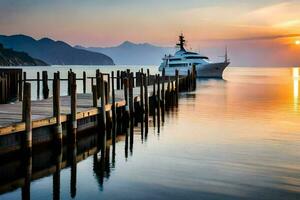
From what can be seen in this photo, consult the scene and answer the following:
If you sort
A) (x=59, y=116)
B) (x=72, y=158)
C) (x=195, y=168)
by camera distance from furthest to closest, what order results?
1. (x=59, y=116)
2. (x=72, y=158)
3. (x=195, y=168)

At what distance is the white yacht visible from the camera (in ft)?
318

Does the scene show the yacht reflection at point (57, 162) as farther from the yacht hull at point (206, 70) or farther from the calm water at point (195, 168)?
the yacht hull at point (206, 70)

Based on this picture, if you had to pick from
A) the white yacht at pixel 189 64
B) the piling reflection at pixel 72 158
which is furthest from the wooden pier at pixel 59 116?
the white yacht at pixel 189 64

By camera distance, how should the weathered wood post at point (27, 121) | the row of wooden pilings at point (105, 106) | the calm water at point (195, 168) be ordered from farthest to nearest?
the row of wooden pilings at point (105, 106) < the weathered wood post at point (27, 121) < the calm water at point (195, 168)

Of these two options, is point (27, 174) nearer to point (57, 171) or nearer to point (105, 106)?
point (57, 171)

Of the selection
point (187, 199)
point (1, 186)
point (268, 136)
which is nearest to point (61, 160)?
point (1, 186)

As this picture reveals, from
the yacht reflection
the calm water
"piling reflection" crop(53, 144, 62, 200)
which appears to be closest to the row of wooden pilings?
"piling reflection" crop(53, 144, 62, 200)

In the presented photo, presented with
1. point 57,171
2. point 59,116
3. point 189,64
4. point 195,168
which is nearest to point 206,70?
point 189,64

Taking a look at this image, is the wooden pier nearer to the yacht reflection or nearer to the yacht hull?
the yacht reflection

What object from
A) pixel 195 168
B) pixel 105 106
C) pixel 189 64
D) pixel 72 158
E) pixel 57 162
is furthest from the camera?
pixel 189 64

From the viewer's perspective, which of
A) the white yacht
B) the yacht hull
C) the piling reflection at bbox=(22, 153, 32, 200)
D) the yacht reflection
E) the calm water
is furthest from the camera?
the yacht hull

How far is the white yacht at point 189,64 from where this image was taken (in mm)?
97062

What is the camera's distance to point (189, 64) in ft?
316

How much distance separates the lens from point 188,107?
38.5 metres
